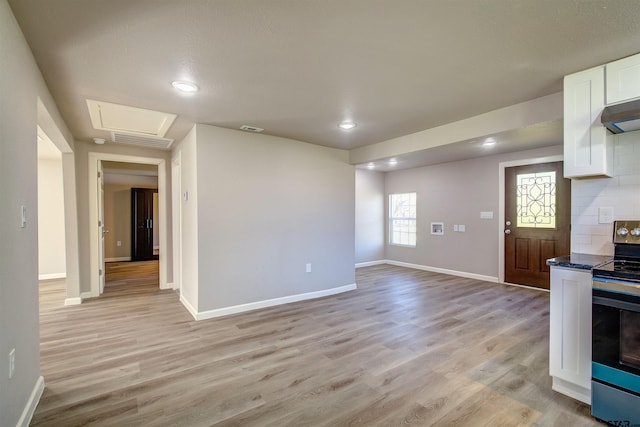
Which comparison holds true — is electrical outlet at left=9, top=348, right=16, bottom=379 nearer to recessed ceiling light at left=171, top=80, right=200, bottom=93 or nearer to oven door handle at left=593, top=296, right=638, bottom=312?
recessed ceiling light at left=171, top=80, right=200, bottom=93

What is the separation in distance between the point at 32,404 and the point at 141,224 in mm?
7361

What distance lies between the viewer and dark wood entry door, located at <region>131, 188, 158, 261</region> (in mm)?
8398

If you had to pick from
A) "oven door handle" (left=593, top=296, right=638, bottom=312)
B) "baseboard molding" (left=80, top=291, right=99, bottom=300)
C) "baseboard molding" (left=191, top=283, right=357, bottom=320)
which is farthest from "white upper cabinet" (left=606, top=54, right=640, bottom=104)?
"baseboard molding" (left=80, top=291, right=99, bottom=300)

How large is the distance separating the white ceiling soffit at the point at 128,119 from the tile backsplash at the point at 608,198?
4.02 metres

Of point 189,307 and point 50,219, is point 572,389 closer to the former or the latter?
point 189,307

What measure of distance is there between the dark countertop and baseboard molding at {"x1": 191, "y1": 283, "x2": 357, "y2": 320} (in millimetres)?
A: 3113

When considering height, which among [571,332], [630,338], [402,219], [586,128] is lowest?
[571,332]

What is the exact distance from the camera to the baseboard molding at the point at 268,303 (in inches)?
146

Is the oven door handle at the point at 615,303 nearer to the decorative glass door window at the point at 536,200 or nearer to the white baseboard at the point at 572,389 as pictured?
the white baseboard at the point at 572,389

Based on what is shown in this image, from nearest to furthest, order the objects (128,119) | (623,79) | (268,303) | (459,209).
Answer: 1. (623,79)
2. (128,119)
3. (268,303)
4. (459,209)

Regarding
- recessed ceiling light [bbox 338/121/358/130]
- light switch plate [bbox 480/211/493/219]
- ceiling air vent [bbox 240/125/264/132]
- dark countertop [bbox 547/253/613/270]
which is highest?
ceiling air vent [bbox 240/125/264/132]

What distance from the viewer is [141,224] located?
8.51 metres

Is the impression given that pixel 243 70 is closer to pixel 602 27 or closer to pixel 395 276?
pixel 602 27

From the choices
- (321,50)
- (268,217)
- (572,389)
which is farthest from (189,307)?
(572,389)
